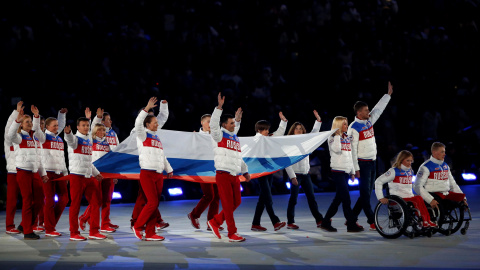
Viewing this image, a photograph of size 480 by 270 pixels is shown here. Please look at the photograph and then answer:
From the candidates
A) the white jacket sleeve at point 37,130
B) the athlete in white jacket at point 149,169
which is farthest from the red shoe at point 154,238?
the white jacket sleeve at point 37,130

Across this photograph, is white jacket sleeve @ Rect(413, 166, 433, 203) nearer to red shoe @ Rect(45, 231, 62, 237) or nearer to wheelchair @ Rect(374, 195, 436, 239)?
wheelchair @ Rect(374, 195, 436, 239)

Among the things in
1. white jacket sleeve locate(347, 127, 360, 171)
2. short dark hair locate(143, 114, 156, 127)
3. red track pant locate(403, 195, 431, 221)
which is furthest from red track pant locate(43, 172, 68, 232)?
red track pant locate(403, 195, 431, 221)

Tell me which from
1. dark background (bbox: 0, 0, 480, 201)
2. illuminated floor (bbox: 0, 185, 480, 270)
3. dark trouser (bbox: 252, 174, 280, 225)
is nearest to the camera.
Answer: illuminated floor (bbox: 0, 185, 480, 270)

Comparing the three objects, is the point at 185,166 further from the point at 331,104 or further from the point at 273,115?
the point at 331,104

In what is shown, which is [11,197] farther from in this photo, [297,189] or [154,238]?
[297,189]

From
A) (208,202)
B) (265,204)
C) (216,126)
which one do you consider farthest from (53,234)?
(265,204)

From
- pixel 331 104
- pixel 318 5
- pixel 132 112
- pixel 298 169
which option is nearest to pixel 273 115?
pixel 331 104

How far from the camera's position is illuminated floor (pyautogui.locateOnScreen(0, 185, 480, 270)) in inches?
295

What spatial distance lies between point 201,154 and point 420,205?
379cm

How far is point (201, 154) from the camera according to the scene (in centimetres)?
1150

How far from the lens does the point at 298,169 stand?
433 inches

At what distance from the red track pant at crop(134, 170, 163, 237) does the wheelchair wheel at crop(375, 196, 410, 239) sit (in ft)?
10.0

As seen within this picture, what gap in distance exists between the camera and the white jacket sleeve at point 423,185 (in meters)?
9.50

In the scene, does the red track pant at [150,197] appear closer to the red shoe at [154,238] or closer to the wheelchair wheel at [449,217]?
the red shoe at [154,238]
